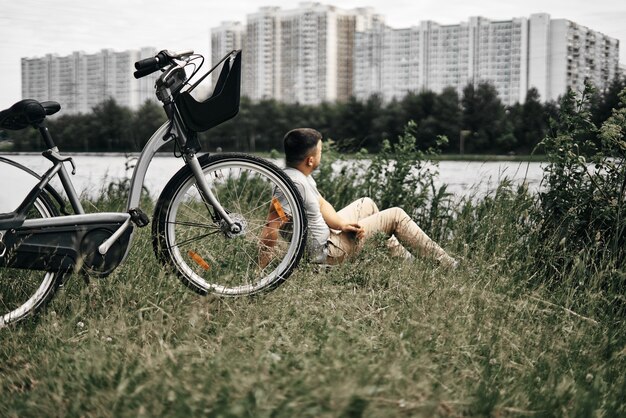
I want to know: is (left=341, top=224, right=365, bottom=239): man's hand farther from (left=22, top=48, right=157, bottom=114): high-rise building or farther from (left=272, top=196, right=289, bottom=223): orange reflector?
(left=22, top=48, right=157, bottom=114): high-rise building

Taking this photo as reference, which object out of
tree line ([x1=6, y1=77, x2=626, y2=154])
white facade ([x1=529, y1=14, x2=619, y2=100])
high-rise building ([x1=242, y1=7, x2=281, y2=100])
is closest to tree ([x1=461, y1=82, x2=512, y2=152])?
tree line ([x1=6, y1=77, x2=626, y2=154])

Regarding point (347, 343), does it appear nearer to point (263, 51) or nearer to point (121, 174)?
point (121, 174)

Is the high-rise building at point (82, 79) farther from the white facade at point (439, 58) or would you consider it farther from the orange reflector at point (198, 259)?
the white facade at point (439, 58)

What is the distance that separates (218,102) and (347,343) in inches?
57.0

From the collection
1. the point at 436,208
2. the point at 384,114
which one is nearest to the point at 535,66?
the point at 384,114

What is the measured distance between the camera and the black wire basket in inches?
146

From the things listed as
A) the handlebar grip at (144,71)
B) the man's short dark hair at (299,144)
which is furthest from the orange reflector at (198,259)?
the man's short dark hair at (299,144)

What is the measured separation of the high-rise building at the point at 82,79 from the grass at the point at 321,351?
1.18 meters

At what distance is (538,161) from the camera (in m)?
5.41

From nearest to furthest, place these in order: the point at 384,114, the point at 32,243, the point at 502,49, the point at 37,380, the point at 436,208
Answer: the point at 37,380
the point at 32,243
the point at 436,208
the point at 384,114
the point at 502,49

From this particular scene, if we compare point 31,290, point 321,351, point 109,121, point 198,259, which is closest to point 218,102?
point 198,259

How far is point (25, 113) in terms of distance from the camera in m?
3.64

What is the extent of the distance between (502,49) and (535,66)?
645 inches

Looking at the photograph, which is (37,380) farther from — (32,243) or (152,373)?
(32,243)
